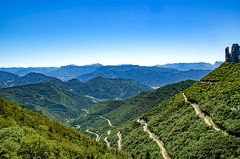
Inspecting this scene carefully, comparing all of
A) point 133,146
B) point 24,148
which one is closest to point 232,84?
point 133,146

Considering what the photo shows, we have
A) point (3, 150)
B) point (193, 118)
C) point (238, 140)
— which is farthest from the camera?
point (193, 118)

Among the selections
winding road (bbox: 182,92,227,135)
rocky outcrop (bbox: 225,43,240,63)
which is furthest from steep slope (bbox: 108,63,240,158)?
rocky outcrop (bbox: 225,43,240,63)

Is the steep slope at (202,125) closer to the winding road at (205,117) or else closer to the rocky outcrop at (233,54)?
the winding road at (205,117)

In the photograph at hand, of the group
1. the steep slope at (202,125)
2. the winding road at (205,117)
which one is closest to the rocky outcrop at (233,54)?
the steep slope at (202,125)

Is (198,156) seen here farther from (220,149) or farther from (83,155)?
(83,155)

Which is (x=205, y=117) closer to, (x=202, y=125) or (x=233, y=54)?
(x=202, y=125)
